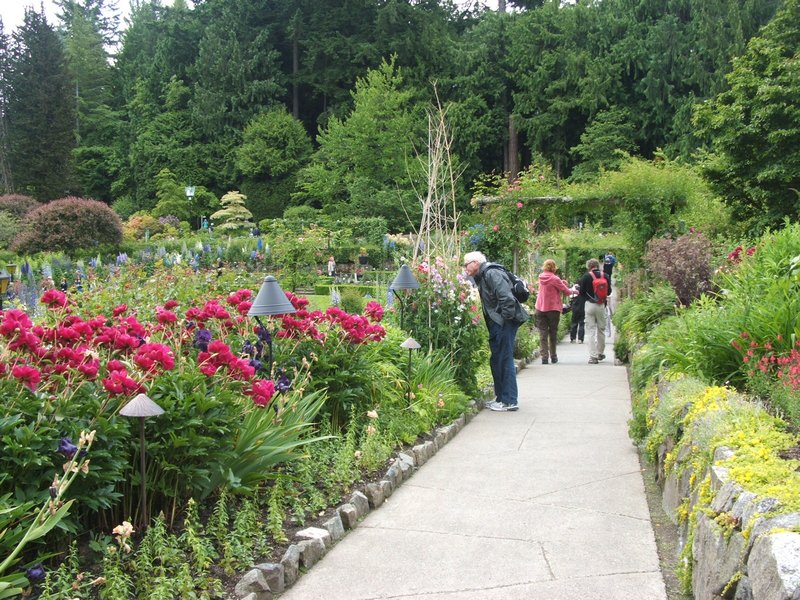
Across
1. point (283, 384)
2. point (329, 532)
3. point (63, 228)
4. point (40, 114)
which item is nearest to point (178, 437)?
point (329, 532)

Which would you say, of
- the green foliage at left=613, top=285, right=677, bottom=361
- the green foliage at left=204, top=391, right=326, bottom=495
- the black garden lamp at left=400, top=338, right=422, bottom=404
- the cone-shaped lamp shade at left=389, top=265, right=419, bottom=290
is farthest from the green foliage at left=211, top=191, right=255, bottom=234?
the green foliage at left=204, top=391, right=326, bottom=495

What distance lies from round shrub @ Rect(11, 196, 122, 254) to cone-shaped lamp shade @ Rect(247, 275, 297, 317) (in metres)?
15.8

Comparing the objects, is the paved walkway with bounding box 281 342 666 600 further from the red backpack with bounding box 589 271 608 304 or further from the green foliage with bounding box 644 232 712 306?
the red backpack with bounding box 589 271 608 304

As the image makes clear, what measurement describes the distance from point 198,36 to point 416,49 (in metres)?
13.3

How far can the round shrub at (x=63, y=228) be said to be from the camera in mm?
18062

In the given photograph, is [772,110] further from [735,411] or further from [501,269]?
[735,411]

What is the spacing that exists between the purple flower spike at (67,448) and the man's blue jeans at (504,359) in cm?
446

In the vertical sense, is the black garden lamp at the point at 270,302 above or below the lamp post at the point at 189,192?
below

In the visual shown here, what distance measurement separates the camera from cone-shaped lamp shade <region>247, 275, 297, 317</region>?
4.14 meters

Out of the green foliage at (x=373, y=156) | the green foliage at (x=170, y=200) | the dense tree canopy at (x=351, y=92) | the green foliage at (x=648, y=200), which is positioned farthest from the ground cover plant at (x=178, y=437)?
the green foliage at (x=170, y=200)

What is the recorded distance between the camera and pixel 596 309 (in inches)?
394

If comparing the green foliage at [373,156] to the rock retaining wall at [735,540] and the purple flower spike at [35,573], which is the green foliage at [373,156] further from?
the purple flower spike at [35,573]

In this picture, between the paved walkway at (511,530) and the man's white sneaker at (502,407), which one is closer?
the paved walkway at (511,530)

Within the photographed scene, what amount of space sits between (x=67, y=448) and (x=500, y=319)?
4.53 m
